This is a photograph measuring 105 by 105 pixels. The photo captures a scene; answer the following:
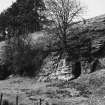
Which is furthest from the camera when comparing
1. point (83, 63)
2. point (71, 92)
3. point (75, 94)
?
point (83, 63)

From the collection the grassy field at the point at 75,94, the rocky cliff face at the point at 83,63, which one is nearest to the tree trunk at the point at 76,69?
the rocky cliff face at the point at 83,63

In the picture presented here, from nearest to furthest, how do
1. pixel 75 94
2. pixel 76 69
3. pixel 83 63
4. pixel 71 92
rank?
pixel 75 94 < pixel 71 92 < pixel 76 69 < pixel 83 63

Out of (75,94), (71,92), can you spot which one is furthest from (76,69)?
(75,94)

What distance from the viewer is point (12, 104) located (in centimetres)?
1576

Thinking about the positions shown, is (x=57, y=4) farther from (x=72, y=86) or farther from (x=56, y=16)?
(x=72, y=86)

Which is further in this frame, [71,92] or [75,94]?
[71,92]

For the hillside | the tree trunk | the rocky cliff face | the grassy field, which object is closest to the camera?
the grassy field

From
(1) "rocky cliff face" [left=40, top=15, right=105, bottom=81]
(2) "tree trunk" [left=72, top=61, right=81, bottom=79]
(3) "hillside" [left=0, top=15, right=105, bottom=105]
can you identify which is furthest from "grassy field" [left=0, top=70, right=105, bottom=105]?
(1) "rocky cliff face" [left=40, top=15, right=105, bottom=81]

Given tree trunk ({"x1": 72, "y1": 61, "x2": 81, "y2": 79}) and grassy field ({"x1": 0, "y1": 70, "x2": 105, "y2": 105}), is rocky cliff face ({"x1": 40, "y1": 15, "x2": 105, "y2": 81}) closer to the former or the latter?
tree trunk ({"x1": 72, "y1": 61, "x2": 81, "y2": 79})

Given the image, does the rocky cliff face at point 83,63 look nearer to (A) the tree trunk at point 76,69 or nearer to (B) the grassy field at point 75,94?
(A) the tree trunk at point 76,69

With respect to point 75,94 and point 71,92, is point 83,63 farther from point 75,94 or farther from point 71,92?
point 75,94

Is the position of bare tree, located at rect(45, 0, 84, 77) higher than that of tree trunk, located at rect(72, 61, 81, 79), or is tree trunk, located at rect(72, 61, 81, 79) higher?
bare tree, located at rect(45, 0, 84, 77)

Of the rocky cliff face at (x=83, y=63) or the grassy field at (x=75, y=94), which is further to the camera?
the rocky cliff face at (x=83, y=63)

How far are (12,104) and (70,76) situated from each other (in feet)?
45.1
